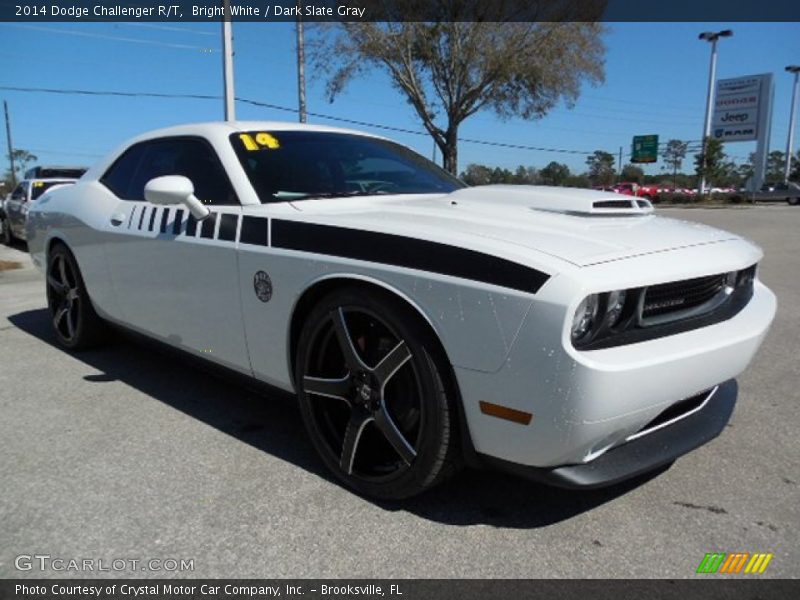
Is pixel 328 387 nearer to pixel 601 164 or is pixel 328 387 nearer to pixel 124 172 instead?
pixel 124 172

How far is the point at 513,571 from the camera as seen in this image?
2.08m

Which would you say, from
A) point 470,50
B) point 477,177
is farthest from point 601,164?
point 477,177

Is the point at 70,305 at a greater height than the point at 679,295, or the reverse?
the point at 679,295

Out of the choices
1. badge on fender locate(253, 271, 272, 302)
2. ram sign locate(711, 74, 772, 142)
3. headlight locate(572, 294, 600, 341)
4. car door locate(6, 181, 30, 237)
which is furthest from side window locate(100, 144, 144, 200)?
ram sign locate(711, 74, 772, 142)

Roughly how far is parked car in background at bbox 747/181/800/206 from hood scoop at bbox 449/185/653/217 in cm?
4848

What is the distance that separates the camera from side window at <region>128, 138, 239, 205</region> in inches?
123

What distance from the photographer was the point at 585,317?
6.49ft

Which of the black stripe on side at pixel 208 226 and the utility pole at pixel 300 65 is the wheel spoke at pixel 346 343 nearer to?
the black stripe on side at pixel 208 226

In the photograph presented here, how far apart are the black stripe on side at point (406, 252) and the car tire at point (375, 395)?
0.49 feet

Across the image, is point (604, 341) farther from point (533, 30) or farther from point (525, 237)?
point (533, 30)

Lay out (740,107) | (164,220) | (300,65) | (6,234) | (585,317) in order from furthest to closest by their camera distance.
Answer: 1. (740,107)
2. (300,65)
3. (6,234)
4. (164,220)
5. (585,317)

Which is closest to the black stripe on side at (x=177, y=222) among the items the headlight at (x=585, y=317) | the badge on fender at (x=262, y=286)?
the badge on fender at (x=262, y=286)

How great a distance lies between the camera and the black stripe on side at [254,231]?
2775 mm

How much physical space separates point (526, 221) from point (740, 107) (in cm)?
6434
